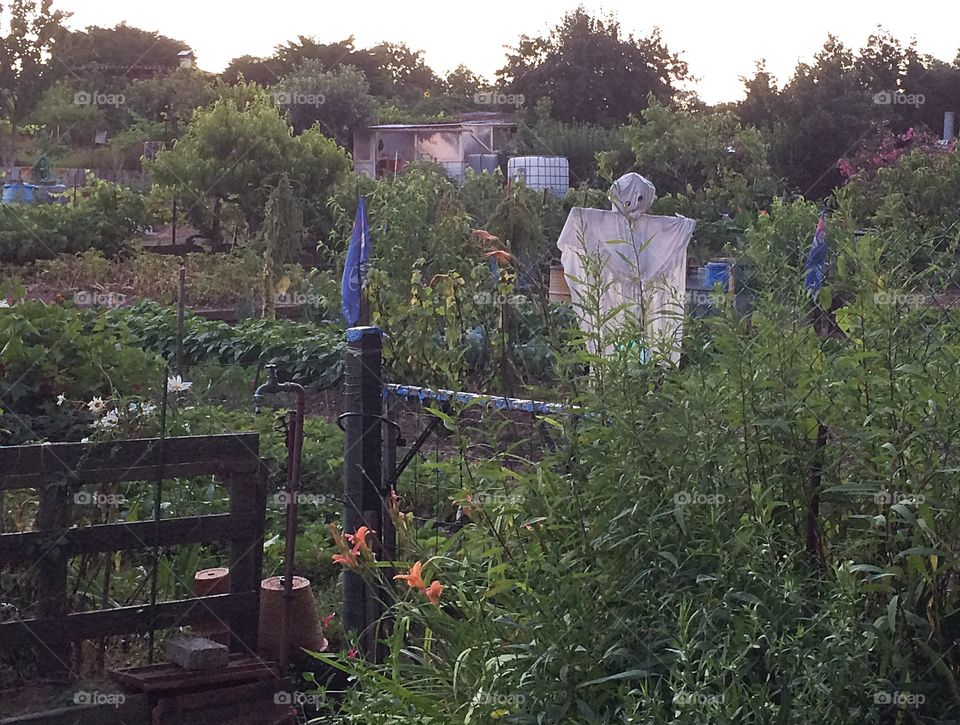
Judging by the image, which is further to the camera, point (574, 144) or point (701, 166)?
point (574, 144)

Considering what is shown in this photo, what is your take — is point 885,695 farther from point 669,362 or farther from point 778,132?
point 778,132

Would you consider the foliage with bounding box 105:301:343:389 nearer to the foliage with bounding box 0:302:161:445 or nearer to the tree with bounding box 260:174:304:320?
the tree with bounding box 260:174:304:320

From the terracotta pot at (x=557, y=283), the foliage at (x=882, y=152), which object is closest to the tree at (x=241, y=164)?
the terracotta pot at (x=557, y=283)

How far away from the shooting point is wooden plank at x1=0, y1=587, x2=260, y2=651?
389 cm

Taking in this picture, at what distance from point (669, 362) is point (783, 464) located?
38 centimetres

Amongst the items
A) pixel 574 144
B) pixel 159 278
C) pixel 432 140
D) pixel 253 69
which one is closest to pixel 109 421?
pixel 159 278

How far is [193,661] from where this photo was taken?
13.0 ft

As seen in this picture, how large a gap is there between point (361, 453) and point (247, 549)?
0.68 m

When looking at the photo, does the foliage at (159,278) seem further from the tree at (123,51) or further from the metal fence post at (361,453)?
the tree at (123,51)

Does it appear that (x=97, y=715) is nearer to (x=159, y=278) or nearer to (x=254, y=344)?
(x=254, y=344)

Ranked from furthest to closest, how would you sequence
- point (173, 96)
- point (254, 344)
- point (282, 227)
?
point (173, 96)
point (282, 227)
point (254, 344)

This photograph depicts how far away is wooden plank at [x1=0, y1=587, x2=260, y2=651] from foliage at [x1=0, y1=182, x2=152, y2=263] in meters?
14.1

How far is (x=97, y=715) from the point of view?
3814 mm

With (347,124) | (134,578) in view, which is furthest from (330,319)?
(347,124)
